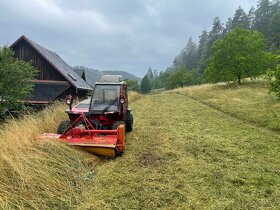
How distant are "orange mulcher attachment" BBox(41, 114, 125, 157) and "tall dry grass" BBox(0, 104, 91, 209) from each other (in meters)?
0.37

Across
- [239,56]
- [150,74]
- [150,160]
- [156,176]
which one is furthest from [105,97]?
[150,74]

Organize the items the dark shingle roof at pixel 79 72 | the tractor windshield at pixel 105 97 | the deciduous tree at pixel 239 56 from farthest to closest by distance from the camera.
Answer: the dark shingle roof at pixel 79 72 → the deciduous tree at pixel 239 56 → the tractor windshield at pixel 105 97

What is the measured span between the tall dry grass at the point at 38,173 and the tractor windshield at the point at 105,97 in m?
2.52

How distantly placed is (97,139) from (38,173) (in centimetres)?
233

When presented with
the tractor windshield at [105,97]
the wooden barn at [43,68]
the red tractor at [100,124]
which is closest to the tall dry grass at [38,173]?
the red tractor at [100,124]

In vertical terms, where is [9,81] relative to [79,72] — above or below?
below

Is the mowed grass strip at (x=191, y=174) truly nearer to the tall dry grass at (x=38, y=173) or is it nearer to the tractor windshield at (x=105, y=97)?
the tall dry grass at (x=38, y=173)

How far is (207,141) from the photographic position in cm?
970

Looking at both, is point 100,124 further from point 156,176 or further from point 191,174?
point 191,174

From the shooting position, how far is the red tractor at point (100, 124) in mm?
7960

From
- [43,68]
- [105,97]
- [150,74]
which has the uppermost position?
[150,74]

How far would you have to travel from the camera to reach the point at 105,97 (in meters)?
10.5

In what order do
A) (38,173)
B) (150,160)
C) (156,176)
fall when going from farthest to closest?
(150,160)
(156,176)
(38,173)

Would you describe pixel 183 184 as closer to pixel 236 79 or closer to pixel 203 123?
pixel 203 123
